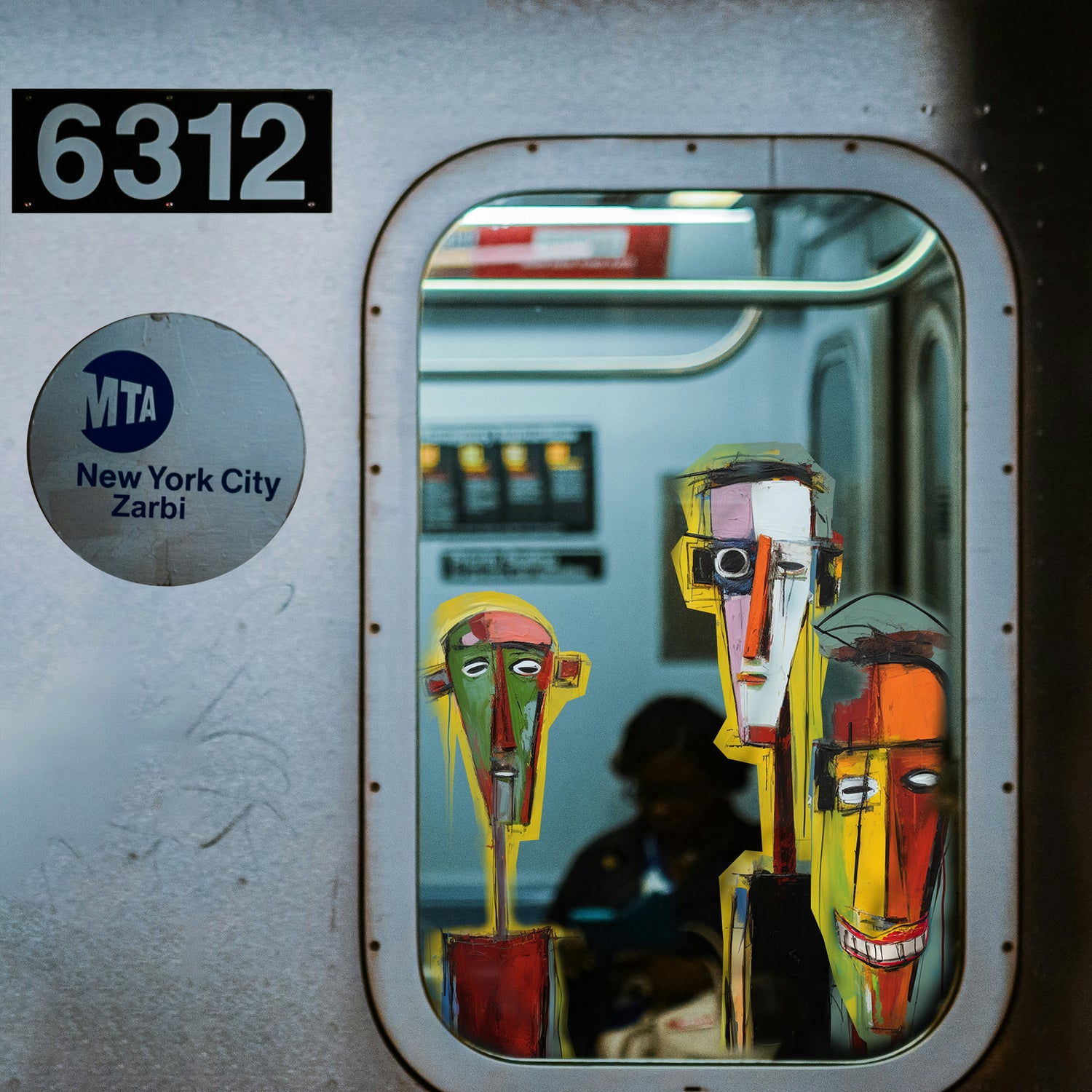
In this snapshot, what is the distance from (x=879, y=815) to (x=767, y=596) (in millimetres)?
352

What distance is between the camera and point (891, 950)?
1278 millimetres

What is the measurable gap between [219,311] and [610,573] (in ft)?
2.18

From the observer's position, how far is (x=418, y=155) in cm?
127

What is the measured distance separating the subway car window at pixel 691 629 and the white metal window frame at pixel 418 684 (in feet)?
0.07

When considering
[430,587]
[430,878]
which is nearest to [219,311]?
[430,587]

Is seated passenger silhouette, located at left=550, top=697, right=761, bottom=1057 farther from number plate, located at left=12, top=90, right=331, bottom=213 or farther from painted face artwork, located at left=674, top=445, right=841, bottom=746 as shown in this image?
number plate, located at left=12, top=90, right=331, bottom=213

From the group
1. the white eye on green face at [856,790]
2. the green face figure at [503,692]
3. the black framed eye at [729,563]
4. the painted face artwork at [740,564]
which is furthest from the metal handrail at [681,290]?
the white eye on green face at [856,790]

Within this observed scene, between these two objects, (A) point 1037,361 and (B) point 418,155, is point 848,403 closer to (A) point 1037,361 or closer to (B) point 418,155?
(A) point 1037,361

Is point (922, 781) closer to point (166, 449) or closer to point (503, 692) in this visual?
point (503, 692)

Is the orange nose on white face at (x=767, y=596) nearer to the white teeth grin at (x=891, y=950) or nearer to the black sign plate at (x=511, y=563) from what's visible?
the black sign plate at (x=511, y=563)

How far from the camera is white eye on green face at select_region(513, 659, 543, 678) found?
1289 millimetres

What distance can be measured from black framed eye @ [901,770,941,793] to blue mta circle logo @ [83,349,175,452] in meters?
1.17

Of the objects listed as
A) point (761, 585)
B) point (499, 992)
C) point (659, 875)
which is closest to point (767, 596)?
point (761, 585)

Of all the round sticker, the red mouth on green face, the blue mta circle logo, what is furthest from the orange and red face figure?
the blue mta circle logo
